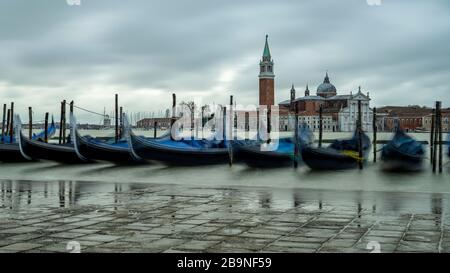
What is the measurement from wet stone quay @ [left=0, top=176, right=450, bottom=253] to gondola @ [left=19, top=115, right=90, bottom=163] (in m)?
12.5

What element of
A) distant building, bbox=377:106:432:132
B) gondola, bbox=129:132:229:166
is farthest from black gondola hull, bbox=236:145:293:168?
distant building, bbox=377:106:432:132

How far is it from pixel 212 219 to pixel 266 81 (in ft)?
339

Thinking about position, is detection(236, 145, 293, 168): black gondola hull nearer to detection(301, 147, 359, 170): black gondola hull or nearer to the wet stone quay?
detection(301, 147, 359, 170): black gondola hull

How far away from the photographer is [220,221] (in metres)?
5.64

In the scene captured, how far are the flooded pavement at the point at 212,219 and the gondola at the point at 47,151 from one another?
11136mm

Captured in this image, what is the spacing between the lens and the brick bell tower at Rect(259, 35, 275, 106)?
107m

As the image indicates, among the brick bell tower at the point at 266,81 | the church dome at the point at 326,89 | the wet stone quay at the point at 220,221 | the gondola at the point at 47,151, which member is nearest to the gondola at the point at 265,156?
the gondola at the point at 47,151

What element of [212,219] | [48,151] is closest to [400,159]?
[48,151]

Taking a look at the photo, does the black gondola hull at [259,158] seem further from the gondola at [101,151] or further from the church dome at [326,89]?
the church dome at [326,89]

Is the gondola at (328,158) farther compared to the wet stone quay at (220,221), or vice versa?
the gondola at (328,158)

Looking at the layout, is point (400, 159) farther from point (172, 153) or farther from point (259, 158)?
point (172, 153)

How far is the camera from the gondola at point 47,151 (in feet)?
68.5
